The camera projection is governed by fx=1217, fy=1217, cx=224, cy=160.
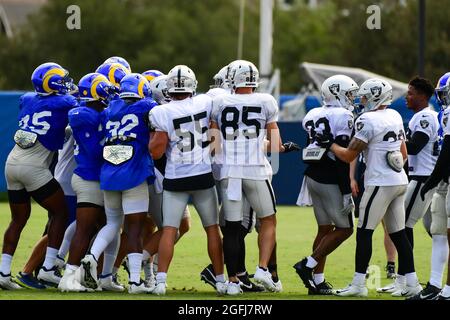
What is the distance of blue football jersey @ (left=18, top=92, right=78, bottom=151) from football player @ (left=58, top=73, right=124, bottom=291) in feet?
0.79

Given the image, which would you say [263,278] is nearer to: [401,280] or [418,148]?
[401,280]

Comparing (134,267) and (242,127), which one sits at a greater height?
(242,127)

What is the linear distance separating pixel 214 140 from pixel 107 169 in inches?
40.0

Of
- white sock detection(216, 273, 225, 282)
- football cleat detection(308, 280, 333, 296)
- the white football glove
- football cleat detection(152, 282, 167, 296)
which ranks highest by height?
the white football glove

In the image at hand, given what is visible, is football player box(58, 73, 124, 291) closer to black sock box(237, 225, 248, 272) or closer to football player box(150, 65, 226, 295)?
football player box(150, 65, 226, 295)

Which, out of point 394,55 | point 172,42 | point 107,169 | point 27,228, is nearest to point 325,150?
point 107,169

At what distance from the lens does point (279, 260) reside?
1440 centimetres

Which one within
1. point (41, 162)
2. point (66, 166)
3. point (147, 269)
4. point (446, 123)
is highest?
point (446, 123)

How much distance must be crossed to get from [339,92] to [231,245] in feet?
5.67

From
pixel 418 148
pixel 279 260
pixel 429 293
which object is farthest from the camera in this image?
pixel 279 260

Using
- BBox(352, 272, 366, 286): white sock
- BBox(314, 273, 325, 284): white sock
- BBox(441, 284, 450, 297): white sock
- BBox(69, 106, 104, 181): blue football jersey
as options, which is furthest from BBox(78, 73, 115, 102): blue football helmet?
BBox(441, 284, 450, 297): white sock

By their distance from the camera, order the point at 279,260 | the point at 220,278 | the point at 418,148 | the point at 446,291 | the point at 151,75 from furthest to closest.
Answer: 1. the point at 279,260
2. the point at 151,75
3. the point at 418,148
4. the point at 220,278
5. the point at 446,291

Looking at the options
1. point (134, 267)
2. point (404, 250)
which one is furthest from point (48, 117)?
point (404, 250)

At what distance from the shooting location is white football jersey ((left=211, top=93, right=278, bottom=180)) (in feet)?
36.1
